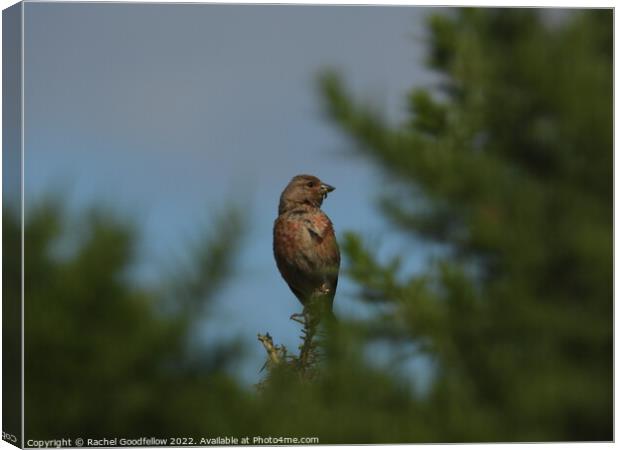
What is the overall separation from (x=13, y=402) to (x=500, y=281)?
13.0 ft

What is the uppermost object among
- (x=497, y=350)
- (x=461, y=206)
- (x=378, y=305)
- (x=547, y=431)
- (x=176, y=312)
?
(x=176, y=312)

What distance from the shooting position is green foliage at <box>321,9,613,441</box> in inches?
61.9

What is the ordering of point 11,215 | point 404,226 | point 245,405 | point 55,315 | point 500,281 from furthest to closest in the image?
point 11,215 < point 55,315 < point 404,226 < point 500,281 < point 245,405

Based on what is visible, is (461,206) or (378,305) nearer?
(378,305)

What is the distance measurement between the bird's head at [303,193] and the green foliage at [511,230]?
17.1ft

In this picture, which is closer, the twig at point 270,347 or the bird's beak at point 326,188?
the twig at point 270,347

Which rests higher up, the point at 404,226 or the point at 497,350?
the point at 404,226

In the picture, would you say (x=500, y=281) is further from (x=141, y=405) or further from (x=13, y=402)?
(x=13, y=402)

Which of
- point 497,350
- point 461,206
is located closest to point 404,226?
point 461,206

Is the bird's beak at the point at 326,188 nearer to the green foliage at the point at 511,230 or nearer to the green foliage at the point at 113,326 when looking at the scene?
the green foliage at the point at 113,326

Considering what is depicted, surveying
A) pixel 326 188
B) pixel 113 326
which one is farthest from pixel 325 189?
pixel 113 326

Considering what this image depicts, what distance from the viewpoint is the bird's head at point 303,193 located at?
298 inches

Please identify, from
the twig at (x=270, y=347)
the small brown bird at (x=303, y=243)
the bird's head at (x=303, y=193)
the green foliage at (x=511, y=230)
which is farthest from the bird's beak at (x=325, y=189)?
the green foliage at (x=511, y=230)

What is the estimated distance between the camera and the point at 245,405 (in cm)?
147
